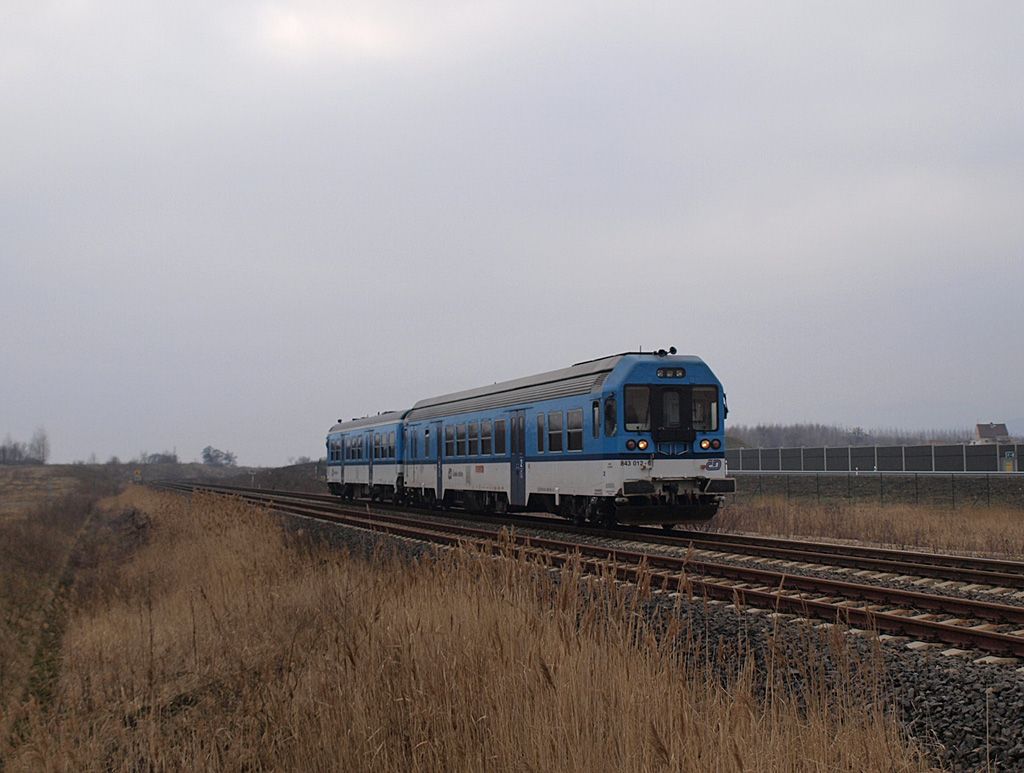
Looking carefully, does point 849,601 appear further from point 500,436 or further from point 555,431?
point 500,436

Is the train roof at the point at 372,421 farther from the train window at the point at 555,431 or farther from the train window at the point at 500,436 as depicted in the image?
the train window at the point at 555,431

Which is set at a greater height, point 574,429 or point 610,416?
point 610,416

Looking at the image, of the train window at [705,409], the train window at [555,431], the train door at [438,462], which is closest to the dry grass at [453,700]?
the train window at [705,409]

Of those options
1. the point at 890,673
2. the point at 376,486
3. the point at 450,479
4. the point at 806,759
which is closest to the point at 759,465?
the point at 376,486

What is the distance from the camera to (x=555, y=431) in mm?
19875

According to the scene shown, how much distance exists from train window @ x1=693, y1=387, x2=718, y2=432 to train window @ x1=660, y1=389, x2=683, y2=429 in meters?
0.38

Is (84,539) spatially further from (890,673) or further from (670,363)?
(890,673)

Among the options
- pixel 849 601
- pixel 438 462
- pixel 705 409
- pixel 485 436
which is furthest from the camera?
pixel 438 462

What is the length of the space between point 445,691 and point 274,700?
1246 millimetres

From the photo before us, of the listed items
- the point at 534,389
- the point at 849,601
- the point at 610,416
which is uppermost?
the point at 534,389

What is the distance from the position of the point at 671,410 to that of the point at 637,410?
0.83 metres

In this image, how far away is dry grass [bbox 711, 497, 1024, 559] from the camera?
60.3ft

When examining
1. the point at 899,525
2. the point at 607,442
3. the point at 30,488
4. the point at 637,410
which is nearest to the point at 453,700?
the point at 607,442

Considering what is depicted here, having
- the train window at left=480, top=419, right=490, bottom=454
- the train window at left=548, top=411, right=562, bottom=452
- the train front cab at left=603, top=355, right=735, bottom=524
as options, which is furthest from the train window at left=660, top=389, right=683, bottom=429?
the train window at left=480, top=419, right=490, bottom=454
